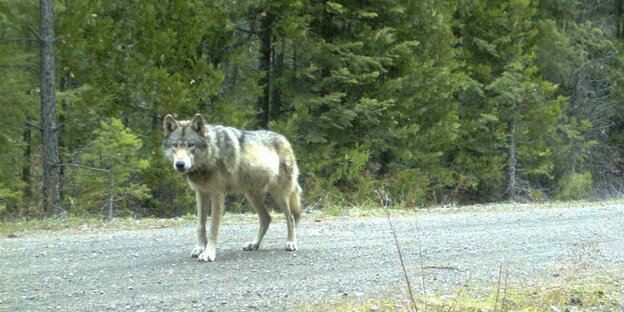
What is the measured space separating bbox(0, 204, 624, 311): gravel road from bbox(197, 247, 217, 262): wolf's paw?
0.11 meters

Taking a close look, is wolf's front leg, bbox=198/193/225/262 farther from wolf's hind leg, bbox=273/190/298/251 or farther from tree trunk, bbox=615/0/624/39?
tree trunk, bbox=615/0/624/39

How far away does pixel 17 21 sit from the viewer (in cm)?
1490

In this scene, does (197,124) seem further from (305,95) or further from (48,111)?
(305,95)

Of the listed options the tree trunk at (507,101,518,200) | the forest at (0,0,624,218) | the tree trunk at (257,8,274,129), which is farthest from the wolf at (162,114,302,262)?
the tree trunk at (507,101,518,200)

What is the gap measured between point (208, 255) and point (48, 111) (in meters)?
8.58

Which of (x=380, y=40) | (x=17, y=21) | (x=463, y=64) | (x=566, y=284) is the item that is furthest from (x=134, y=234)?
(x=463, y=64)

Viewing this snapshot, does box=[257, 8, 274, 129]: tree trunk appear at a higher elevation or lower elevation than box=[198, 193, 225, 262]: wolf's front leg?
higher

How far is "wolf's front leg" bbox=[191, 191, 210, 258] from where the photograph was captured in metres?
7.61

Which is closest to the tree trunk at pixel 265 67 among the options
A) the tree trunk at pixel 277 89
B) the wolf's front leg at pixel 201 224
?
the tree trunk at pixel 277 89

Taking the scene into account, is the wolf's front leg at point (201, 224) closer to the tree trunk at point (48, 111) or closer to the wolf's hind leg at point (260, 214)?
the wolf's hind leg at point (260, 214)

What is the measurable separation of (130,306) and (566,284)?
392 centimetres

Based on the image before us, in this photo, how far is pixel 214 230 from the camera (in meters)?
7.46

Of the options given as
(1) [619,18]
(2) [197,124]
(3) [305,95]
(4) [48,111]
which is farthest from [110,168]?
(1) [619,18]

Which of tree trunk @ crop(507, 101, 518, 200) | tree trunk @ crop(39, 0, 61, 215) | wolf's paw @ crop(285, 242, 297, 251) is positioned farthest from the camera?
tree trunk @ crop(507, 101, 518, 200)
